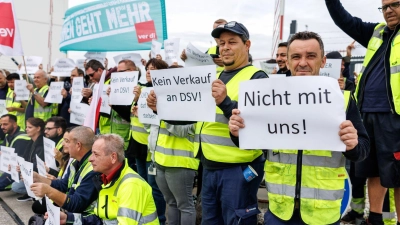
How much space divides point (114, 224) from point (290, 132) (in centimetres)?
176

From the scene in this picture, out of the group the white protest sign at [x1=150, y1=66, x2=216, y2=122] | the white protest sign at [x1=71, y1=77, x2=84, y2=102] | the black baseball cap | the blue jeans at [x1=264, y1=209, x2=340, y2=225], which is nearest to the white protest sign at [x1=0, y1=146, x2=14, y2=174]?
the white protest sign at [x1=71, y1=77, x2=84, y2=102]

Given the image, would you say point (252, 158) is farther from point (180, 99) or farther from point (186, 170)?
point (186, 170)

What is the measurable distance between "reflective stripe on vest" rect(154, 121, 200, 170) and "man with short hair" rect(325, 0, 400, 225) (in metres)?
1.42

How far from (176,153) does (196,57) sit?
0.93 metres

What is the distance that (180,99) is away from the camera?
285 cm

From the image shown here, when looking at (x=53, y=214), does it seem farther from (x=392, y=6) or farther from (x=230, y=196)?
(x=392, y=6)

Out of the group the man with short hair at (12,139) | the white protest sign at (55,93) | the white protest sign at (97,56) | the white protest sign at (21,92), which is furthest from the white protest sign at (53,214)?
the white protest sign at (97,56)

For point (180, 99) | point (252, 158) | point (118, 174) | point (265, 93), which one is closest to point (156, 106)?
point (180, 99)

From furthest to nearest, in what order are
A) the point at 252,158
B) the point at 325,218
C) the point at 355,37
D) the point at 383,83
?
the point at 355,37
the point at 383,83
the point at 252,158
the point at 325,218

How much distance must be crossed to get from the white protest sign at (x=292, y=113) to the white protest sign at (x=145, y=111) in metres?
1.97

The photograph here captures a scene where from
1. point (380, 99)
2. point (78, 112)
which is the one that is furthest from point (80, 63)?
point (380, 99)

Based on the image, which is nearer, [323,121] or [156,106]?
[323,121]

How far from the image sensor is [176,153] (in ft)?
11.8

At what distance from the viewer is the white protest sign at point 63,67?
762cm
